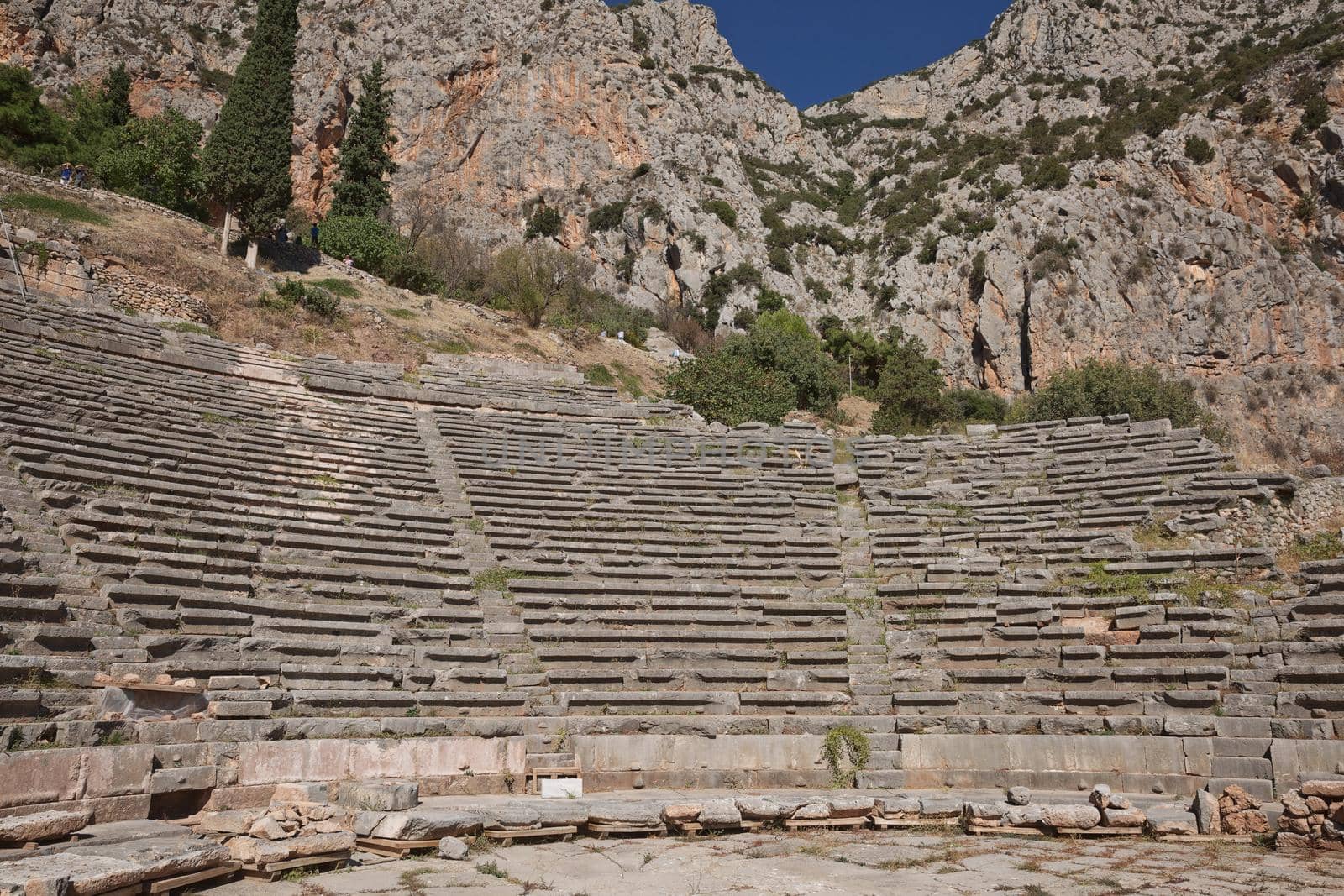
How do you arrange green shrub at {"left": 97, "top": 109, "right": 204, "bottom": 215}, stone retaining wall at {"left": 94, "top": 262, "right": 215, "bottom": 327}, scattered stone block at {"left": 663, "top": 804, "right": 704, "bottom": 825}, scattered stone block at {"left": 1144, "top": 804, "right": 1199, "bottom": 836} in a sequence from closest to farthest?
scattered stone block at {"left": 1144, "top": 804, "right": 1199, "bottom": 836}, scattered stone block at {"left": 663, "top": 804, "right": 704, "bottom": 825}, stone retaining wall at {"left": 94, "top": 262, "right": 215, "bottom": 327}, green shrub at {"left": 97, "top": 109, "right": 204, "bottom": 215}

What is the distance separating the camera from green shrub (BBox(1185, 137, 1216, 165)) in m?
48.1

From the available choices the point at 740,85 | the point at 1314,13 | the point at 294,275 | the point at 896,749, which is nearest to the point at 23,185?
the point at 294,275

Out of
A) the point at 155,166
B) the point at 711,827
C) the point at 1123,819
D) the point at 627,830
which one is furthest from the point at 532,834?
the point at 155,166

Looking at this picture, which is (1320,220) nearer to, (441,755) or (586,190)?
(586,190)

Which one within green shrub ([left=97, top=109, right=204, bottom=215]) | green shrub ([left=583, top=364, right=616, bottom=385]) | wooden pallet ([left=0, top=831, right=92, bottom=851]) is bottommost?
wooden pallet ([left=0, top=831, right=92, bottom=851])

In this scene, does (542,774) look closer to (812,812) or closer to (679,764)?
(679,764)

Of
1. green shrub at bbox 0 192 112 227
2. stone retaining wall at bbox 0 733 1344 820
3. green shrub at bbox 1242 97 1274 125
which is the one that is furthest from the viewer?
green shrub at bbox 1242 97 1274 125

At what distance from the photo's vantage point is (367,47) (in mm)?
61031

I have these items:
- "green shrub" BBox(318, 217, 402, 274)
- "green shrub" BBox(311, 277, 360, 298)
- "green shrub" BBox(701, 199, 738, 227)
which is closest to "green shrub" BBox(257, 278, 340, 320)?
"green shrub" BBox(311, 277, 360, 298)

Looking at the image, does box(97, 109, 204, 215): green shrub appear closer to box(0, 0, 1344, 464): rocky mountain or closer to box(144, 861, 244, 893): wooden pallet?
box(0, 0, 1344, 464): rocky mountain

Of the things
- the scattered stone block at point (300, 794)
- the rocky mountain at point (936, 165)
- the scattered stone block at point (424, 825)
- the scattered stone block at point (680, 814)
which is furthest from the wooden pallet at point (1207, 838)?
the rocky mountain at point (936, 165)

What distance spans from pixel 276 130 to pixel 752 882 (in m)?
29.4

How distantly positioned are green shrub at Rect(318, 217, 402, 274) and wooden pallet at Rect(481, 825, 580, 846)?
2848 cm

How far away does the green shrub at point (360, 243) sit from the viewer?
32344mm
